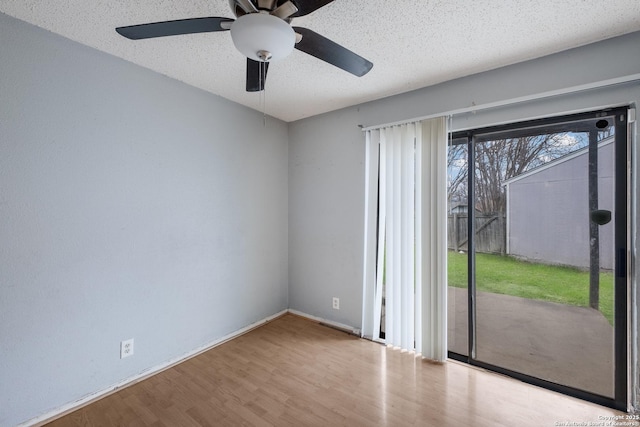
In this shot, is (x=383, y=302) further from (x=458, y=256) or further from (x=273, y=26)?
(x=273, y=26)

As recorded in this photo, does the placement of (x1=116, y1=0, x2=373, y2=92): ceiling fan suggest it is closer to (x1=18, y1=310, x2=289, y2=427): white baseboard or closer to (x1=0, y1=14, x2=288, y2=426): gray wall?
(x1=0, y1=14, x2=288, y2=426): gray wall

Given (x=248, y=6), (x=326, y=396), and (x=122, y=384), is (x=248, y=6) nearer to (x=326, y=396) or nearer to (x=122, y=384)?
(x=326, y=396)

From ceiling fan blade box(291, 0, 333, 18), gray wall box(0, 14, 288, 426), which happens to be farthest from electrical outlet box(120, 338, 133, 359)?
ceiling fan blade box(291, 0, 333, 18)

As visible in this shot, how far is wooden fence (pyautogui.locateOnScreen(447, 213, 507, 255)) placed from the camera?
2.16 meters

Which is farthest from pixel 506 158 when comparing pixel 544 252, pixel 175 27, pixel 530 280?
pixel 175 27

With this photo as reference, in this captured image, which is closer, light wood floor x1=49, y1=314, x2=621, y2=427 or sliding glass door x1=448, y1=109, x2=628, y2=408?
light wood floor x1=49, y1=314, x2=621, y2=427

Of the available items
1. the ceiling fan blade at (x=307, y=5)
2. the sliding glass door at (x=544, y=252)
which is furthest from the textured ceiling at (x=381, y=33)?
the sliding glass door at (x=544, y=252)

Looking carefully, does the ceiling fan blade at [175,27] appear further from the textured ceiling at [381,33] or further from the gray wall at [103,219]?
the gray wall at [103,219]

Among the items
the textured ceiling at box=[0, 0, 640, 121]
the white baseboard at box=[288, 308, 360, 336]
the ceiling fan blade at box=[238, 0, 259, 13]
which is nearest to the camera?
the ceiling fan blade at box=[238, 0, 259, 13]

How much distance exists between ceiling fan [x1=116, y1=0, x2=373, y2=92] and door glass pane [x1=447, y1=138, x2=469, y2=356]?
1.45 metres

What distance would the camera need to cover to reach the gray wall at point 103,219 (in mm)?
1583

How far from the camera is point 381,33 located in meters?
1.68

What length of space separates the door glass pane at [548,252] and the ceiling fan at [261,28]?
166 centimetres

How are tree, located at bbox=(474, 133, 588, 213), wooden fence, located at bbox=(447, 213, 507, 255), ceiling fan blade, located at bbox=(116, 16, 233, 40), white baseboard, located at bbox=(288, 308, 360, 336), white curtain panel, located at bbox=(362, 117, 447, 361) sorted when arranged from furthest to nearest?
white baseboard, located at bbox=(288, 308, 360, 336)
white curtain panel, located at bbox=(362, 117, 447, 361)
wooden fence, located at bbox=(447, 213, 507, 255)
tree, located at bbox=(474, 133, 588, 213)
ceiling fan blade, located at bbox=(116, 16, 233, 40)
